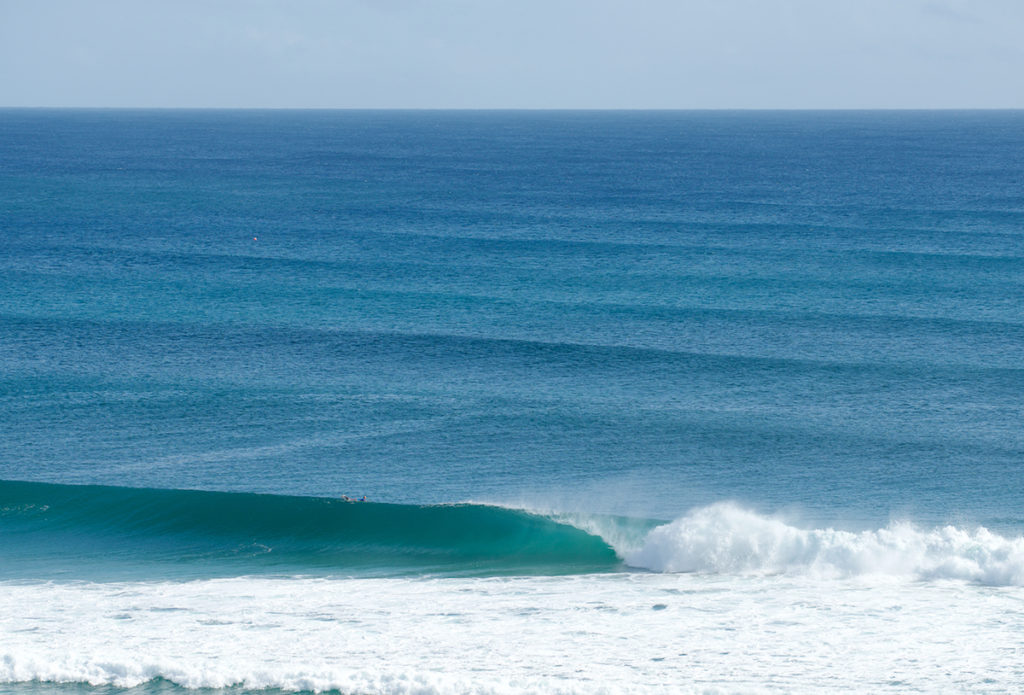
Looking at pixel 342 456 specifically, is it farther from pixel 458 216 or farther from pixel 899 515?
pixel 458 216

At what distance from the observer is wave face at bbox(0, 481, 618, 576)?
103ft

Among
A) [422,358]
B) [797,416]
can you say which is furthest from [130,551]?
[797,416]

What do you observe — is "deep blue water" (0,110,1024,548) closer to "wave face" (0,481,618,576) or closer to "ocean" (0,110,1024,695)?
"ocean" (0,110,1024,695)

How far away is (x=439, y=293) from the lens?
6556 cm

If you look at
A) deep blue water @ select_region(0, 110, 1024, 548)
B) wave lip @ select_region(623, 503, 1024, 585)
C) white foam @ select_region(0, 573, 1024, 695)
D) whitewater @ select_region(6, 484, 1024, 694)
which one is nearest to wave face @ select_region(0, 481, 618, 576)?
whitewater @ select_region(6, 484, 1024, 694)

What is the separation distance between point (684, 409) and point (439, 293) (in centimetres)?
2499

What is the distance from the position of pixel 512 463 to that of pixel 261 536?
9670 millimetres

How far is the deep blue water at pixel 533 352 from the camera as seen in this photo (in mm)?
37906

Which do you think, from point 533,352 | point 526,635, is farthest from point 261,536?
point 533,352

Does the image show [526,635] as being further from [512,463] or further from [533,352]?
[533,352]

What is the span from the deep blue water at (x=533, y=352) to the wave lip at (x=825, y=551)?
362cm

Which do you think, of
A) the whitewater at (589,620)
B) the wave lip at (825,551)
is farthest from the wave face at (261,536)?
the wave lip at (825,551)

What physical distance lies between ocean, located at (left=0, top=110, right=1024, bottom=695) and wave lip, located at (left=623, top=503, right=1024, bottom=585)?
9 cm

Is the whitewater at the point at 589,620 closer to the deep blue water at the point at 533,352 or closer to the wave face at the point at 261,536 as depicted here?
the wave face at the point at 261,536
